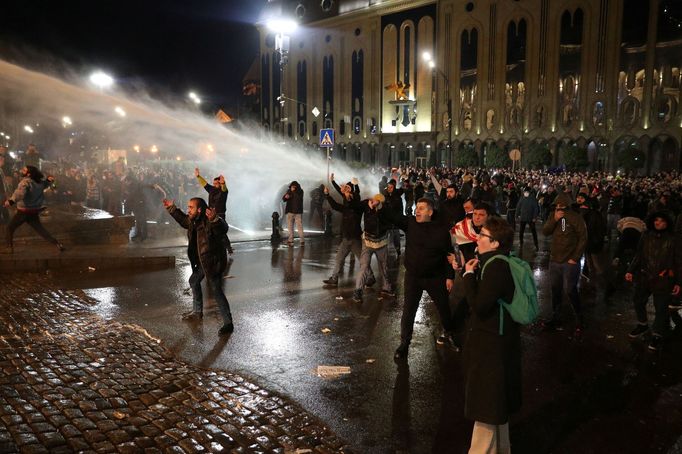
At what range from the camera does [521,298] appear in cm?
344

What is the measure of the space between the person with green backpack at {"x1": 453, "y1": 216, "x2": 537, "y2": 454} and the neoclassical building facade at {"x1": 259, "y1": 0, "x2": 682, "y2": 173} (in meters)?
26.0

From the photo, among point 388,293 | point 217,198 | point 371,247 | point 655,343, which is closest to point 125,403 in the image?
point 371,247

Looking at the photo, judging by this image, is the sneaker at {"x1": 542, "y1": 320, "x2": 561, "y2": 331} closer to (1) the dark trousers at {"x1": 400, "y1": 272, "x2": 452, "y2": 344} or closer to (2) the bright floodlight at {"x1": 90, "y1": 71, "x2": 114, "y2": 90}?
(1) the dark trousers at {"x1": 400, "y1": 272, "x2": 452, "y2": 344}

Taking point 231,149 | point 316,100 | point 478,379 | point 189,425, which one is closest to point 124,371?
point 189,425

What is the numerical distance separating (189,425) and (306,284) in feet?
17.9

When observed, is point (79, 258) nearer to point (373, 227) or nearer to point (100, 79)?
point (373, 227)

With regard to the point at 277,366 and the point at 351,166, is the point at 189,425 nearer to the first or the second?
the point at 277,366

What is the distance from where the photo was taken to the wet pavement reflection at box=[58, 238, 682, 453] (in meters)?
4.40

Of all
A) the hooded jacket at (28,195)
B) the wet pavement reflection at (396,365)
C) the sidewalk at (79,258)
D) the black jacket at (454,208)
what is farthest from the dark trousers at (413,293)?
the hooded jacket at (28,195)

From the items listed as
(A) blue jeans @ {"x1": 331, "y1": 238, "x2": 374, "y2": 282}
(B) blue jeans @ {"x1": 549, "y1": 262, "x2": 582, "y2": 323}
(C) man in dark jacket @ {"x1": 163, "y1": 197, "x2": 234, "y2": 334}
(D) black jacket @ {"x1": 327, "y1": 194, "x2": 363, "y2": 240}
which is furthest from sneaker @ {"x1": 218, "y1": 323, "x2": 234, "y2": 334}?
(B) blue jeans @ {"x1": 549, "y1": 262, "x2": 582, "y2": 323}

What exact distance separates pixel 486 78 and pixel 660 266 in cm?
4698

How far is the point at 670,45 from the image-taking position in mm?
40406

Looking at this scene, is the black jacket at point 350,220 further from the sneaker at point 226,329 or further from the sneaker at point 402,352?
the sneaker at point 402,352

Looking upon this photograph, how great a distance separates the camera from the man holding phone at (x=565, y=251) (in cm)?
690
